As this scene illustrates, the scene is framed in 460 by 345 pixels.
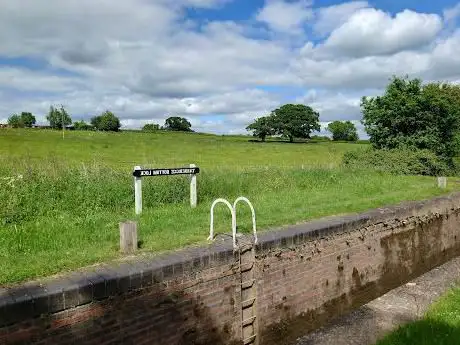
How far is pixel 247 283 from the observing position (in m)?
6.30

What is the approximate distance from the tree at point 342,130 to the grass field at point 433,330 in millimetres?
96992

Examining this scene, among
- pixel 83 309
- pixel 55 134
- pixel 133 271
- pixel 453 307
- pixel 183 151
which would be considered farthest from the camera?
pixel 55 134

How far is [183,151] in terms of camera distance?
4738 centimetres

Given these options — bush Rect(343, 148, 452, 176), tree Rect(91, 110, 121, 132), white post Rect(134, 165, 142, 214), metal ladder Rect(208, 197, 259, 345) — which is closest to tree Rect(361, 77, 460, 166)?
bush Rect(343, 148, 452, 176)

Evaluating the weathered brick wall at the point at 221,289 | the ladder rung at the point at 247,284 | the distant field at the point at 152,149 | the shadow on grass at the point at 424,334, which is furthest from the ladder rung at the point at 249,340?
the distant field at the point at 152,149

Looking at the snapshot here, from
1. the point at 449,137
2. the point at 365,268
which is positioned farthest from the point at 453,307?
the point at 449,137

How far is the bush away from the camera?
1912 centimetres

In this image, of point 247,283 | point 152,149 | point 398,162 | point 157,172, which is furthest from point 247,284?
point 152,149

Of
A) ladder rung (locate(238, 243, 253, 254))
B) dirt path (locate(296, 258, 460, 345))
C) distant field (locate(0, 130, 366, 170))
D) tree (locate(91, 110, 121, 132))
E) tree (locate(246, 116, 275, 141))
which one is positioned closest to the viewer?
ladder rung (locate(238, 243, 253, 254))

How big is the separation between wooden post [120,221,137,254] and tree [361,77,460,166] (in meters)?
19.9

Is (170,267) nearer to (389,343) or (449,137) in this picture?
(389,343)

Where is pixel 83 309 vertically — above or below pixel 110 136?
below

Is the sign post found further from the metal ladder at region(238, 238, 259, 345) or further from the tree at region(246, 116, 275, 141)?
the tree at region(246, 116, 275, 141)

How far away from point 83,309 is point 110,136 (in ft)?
174
